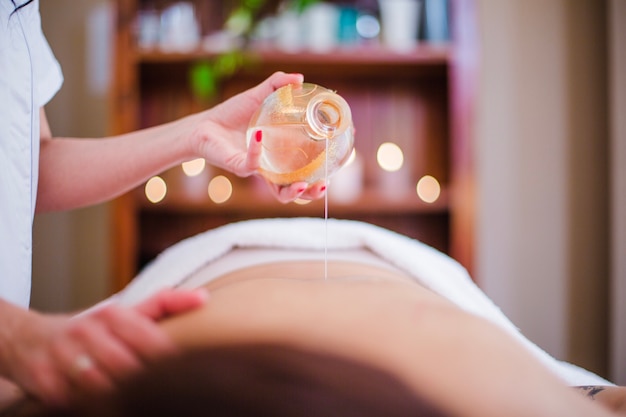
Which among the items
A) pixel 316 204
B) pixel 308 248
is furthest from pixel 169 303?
pixel 316 204

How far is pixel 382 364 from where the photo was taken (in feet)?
1.06

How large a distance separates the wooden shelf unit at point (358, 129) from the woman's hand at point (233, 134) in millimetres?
1069

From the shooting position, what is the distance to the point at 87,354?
32 centimetres

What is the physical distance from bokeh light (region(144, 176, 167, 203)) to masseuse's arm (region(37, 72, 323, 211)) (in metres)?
1.06

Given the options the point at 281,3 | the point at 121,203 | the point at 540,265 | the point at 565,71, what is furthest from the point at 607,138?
the point at 121,203

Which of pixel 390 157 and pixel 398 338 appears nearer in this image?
pixel 398 338

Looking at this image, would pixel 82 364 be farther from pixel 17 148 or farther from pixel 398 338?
pixel 17 148

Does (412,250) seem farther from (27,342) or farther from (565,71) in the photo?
(565,71)

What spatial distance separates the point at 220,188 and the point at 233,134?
1292mm

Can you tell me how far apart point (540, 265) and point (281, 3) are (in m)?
1.45

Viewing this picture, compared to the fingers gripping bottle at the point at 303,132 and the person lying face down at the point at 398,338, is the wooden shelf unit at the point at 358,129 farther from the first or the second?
the person lying face down at the point at 398,338

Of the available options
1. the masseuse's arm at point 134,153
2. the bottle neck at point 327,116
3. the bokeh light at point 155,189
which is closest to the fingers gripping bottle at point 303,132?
the bottle neck at point 327,116

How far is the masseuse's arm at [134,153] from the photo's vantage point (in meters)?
0.86

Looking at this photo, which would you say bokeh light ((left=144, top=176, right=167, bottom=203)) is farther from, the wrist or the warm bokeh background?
the wrist
